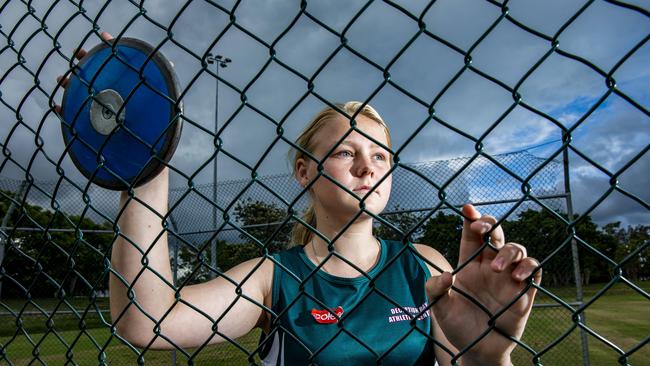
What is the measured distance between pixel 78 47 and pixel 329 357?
→ 4.98 feet

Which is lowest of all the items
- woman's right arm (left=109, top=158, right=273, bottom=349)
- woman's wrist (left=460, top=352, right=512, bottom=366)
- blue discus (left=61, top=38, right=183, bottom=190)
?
woman's right arm (left=109, top=158, right=273, bottom=349)

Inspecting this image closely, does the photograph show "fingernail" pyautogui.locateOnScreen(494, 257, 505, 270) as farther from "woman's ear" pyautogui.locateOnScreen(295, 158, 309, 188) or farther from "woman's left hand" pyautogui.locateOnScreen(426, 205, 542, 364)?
"woman's ear" pyautogui.locateOnScreen(295, 158, 309, 188)

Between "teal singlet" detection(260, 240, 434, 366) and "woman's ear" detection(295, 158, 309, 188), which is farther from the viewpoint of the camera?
"woman's ear" detection(295, 158, 309, 188)

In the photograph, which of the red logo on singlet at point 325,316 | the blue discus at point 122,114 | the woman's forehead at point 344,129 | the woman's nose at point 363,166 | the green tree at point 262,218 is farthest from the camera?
the green tree at point 262,218

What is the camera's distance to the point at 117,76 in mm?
1780

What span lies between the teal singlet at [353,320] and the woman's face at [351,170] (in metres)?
0.27

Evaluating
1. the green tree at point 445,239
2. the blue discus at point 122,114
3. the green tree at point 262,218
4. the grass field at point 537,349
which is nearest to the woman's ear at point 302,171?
the blue discus at point 122,114

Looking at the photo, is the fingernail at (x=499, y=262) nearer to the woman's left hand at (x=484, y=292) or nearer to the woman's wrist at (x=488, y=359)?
the woman's left hand at (x=484, y=292)

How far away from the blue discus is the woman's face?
580 millimetres

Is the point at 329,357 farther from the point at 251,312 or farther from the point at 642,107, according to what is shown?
the point at 642,107

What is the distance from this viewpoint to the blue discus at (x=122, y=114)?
1.65 meters

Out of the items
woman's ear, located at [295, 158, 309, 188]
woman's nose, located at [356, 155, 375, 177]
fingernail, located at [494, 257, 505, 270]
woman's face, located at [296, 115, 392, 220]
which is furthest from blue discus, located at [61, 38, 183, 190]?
fingernail, located at [494, 257, 505, 270]

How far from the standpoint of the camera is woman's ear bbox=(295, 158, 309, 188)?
8.20 feet

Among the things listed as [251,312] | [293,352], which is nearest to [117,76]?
[251,312]
